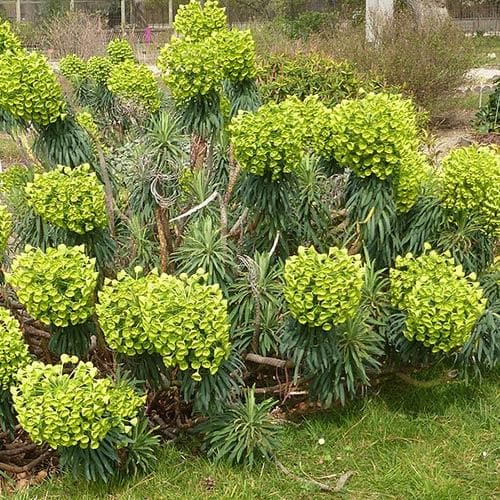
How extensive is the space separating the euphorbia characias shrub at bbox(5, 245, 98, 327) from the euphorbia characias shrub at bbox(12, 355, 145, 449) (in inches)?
6.7

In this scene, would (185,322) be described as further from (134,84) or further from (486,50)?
(486,50)

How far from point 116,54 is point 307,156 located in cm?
155

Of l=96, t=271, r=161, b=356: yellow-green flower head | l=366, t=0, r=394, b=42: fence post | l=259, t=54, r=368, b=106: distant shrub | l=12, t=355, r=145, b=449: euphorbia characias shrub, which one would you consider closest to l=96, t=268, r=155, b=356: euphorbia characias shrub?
l=96, t=271, r=161, b=356: yellow-green flower head

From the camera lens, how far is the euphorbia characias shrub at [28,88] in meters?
2.91

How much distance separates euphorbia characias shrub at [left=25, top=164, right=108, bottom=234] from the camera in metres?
2.77

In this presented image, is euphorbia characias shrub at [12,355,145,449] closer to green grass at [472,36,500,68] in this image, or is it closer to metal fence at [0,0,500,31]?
green grass at [472,36,500,68]

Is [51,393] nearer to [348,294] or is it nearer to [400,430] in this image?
[348,294]

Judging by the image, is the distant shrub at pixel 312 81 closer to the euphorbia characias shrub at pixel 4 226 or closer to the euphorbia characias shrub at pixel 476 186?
the euphorbia characias shrub at pixel 476 186

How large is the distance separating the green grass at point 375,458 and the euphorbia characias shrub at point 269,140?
1.18 metres

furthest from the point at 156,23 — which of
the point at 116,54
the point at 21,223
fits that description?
the point at 21,223

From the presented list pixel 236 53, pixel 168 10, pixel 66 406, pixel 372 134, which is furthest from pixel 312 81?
pixel 168 10

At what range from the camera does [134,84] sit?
3721 millimetres

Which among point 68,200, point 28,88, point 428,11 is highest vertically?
point 428,11

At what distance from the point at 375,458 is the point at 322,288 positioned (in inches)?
35.5
